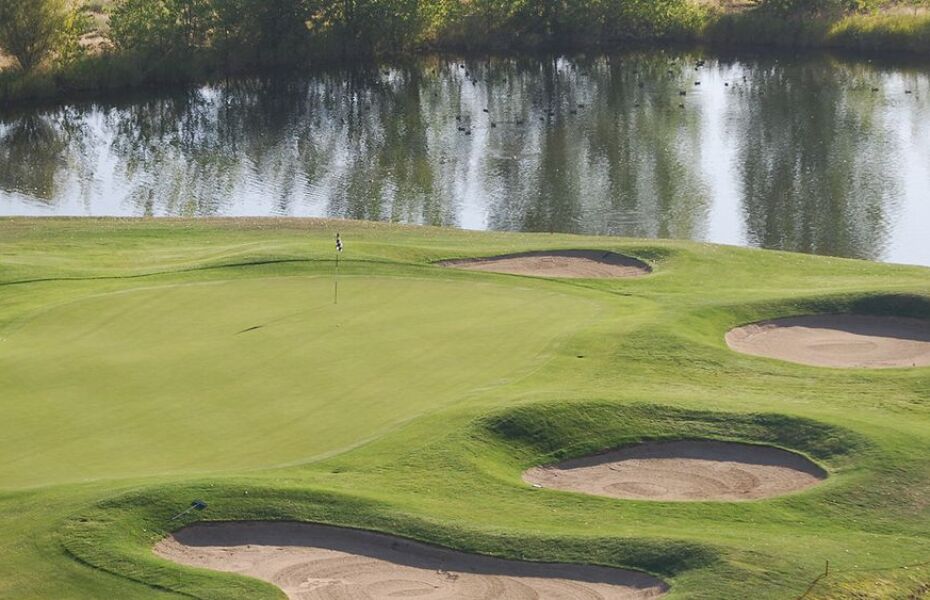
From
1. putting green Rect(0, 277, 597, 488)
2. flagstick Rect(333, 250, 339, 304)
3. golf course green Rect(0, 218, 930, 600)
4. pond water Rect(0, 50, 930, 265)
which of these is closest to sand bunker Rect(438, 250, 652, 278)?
golf course green Rect(0, 218, 930, 600)

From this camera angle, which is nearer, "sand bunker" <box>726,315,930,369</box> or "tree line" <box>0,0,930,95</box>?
"sand bunker" <box>726,315,930,369</box>

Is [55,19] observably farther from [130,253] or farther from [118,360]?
[118,360]

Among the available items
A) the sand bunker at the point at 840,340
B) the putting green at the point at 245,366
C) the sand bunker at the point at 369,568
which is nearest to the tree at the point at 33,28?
the putting green at the point at 245,366

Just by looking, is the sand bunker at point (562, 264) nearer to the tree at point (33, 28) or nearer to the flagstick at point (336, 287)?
the flagstick at point (336, 287)

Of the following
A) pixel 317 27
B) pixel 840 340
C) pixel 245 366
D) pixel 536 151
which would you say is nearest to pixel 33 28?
pixel 317 27

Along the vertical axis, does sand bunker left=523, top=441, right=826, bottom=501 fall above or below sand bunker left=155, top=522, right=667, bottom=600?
above

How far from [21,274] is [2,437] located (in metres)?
11.2

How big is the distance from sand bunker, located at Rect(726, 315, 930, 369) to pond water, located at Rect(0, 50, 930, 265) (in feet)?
45.5

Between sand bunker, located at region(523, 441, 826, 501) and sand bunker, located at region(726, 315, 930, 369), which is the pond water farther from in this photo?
sand bunker, located at region(523, 441, 826, 501)

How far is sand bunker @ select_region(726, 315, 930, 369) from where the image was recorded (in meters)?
24.0

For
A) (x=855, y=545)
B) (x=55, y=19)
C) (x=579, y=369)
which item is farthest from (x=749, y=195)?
(x=55, y=19)

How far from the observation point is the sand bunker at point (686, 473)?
60.2 ft

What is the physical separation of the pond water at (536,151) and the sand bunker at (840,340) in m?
13.9

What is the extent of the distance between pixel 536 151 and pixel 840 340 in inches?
1197
